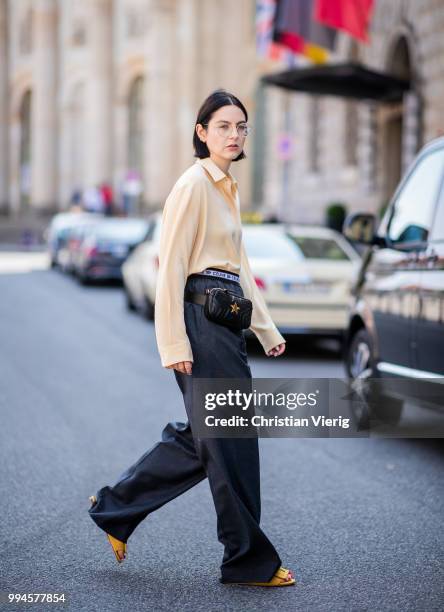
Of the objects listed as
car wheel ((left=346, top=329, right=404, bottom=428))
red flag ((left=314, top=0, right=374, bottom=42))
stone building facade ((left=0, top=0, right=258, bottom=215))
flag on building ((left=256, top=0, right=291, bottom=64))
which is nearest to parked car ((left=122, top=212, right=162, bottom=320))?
car wheel ((left=346, top=329, right=404, bottom=428))

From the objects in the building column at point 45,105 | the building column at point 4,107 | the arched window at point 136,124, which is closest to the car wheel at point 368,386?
the arched window at point 136,124

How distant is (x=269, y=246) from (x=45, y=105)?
5633cm

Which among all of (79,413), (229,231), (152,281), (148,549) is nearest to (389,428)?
(79,413)

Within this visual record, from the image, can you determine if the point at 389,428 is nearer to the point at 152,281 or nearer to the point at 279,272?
the point at 279,272

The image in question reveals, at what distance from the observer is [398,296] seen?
7504 mm

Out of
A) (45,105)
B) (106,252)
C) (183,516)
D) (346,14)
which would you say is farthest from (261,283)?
(45,105)

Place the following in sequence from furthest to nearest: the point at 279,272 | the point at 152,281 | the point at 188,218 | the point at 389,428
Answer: the point at 152,281
the point at 279,272
the point at 389,428
the point at 188,218

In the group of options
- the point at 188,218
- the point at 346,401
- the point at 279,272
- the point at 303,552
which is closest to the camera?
the point at 188,218

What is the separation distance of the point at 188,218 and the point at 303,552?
1.74 meters

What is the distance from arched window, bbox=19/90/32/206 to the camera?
245ft

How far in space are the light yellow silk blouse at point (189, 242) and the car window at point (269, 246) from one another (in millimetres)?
8788

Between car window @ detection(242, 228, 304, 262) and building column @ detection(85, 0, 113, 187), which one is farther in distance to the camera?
building column @ detection(85, 0, 113, 187)

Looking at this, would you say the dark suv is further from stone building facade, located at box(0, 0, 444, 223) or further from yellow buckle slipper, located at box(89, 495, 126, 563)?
stone building facade, located at box(0, 0, 444, 223)

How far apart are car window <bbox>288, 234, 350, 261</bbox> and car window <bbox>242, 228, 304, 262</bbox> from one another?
114mm
